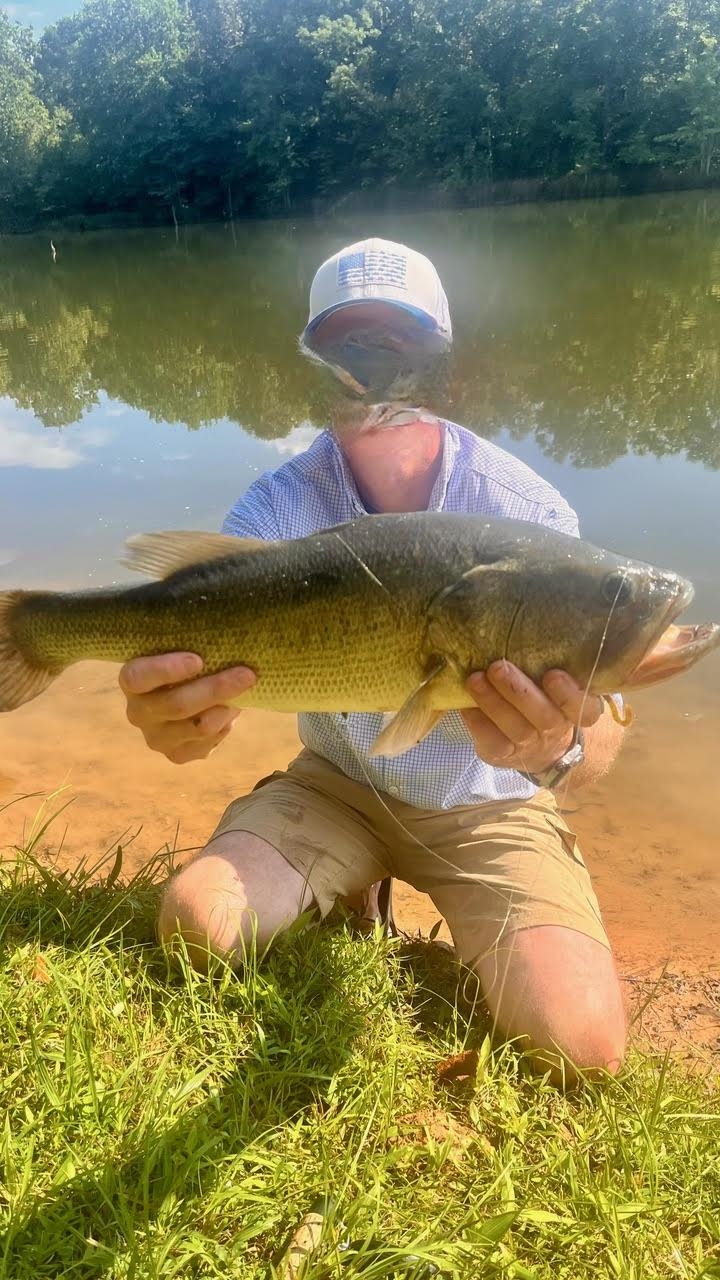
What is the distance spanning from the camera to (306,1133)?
2.24 meters

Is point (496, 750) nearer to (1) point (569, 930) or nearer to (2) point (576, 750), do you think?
(2) point (576, 750)

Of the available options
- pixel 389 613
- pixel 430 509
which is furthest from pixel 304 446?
pixel 389 613

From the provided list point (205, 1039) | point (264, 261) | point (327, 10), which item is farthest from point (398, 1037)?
point (327, 10)

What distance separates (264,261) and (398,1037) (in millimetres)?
33340

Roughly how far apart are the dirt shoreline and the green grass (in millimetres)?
689

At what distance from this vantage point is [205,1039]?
245 centimetres

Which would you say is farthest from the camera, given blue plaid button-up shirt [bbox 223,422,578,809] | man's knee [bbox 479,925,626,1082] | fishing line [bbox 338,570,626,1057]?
blue plaid button-up shirt [bbox 223,422,578,809]

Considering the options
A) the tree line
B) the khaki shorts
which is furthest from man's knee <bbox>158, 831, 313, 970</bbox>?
the tree line

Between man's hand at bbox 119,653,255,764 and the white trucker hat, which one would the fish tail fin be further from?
the white trucker hat

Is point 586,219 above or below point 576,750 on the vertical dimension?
above

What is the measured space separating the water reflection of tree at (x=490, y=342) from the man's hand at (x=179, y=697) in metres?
2.38

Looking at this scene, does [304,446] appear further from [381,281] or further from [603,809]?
[381,281]

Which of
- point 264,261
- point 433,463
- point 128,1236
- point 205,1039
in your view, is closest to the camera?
point 128,1236

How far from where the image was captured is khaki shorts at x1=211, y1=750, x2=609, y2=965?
2787 mm
